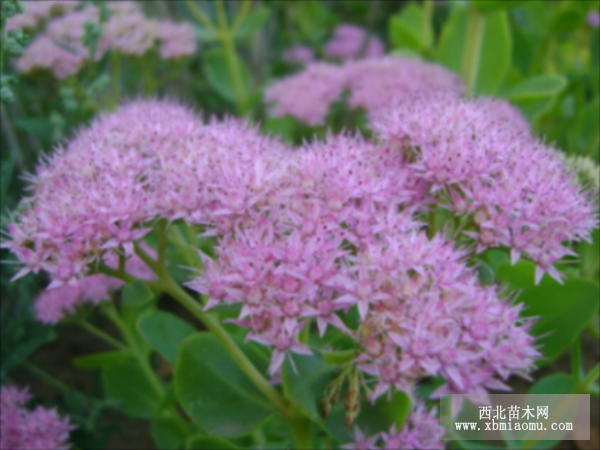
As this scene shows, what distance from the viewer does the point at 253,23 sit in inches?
85.3

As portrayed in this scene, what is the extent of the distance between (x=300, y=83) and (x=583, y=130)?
2.88 ft

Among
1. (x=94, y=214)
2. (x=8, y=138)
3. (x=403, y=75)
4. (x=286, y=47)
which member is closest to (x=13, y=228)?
(x=94, y=214)

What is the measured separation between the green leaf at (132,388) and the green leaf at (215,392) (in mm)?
448

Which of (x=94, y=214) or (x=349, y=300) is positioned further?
(x=94, y=214)

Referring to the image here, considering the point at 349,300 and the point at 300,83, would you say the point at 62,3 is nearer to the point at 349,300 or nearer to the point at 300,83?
the point at 300,83

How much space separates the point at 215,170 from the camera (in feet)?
3.34

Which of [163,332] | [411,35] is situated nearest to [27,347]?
[163,332]

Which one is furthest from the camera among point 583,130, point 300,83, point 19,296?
point 300,83

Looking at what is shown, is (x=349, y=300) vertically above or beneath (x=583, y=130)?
beneath

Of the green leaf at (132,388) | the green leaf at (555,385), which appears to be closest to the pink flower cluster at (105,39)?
the green leaf at (132,388)

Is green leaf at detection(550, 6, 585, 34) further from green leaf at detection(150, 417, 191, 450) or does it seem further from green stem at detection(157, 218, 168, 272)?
green leaf at detection(150, 417, 191, 450)

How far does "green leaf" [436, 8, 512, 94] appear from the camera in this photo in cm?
187

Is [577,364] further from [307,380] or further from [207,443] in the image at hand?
[207,443]

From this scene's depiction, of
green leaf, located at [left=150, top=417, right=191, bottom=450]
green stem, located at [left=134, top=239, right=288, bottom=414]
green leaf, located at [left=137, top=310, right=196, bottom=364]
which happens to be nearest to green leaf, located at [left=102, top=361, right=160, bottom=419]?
green leaf, located at [left=150, top=417, right=191, bottom=450]
